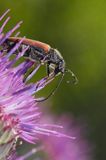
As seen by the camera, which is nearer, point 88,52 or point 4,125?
point 4,125

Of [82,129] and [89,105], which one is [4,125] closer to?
[82,129]

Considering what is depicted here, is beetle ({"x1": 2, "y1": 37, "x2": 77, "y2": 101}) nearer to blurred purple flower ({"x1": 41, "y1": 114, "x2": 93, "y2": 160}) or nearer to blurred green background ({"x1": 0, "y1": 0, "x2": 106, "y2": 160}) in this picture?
blurred purple flower ({"x1": 41, "y1": 114, "x2": 93, "y2": 160})

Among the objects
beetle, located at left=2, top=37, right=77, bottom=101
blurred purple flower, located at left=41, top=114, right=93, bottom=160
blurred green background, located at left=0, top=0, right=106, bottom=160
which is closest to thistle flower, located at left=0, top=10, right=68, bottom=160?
beetle, located at left=2, top=37, right=77, bottom=101

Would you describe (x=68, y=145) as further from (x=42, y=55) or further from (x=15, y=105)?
(x=15, y=105)

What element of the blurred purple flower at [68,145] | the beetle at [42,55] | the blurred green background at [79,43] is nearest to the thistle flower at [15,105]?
the beetle at [42,55]

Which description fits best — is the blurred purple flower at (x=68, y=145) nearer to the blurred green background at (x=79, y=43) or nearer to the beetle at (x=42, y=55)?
the blurred green background at (x=79, y=43)

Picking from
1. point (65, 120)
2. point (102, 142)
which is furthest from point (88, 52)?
point (65, 120)
